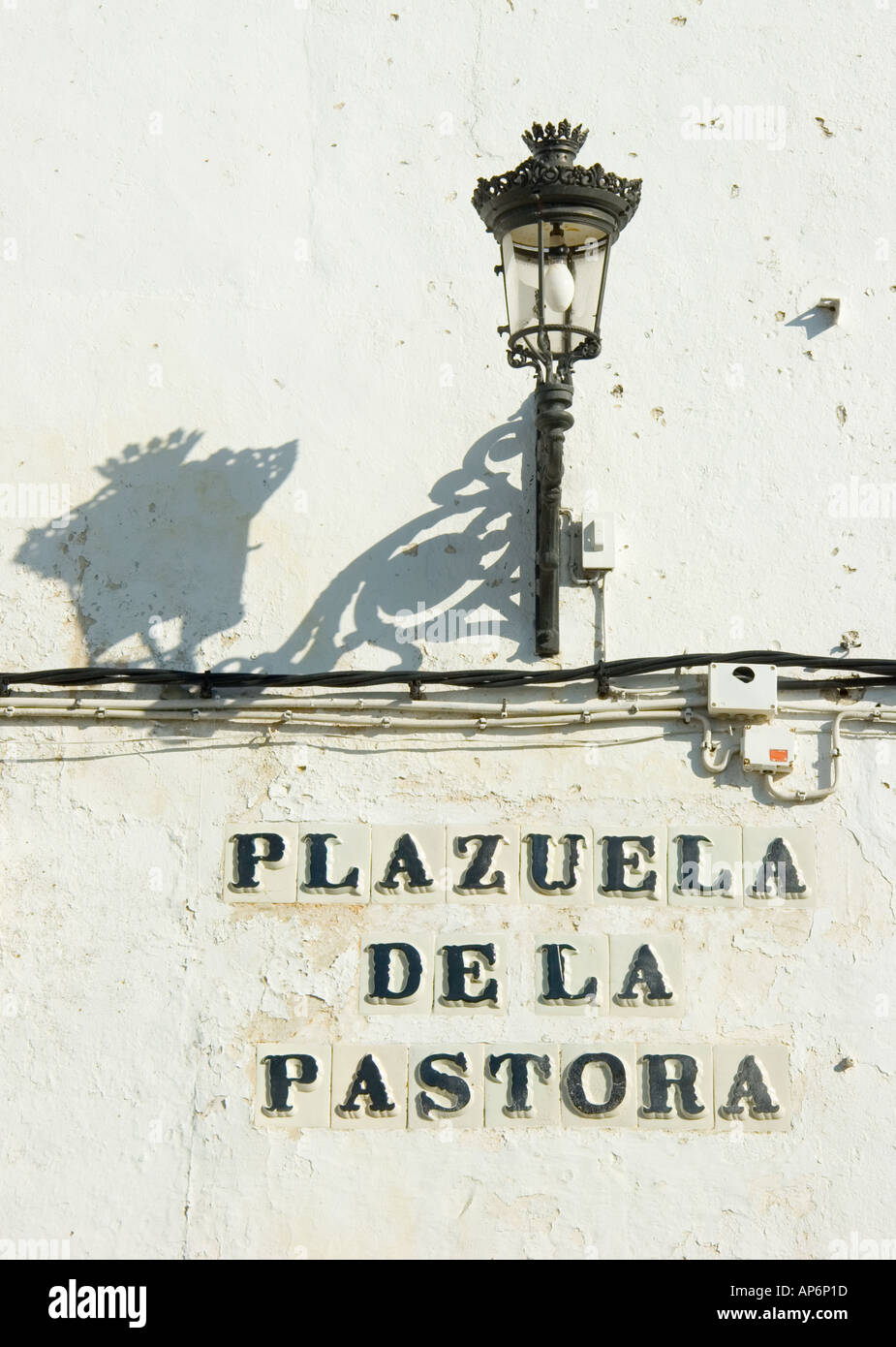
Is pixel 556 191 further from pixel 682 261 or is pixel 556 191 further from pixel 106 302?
pixel 106 302

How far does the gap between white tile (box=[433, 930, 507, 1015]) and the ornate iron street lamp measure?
1.73 m

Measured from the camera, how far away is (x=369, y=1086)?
4.99 meters

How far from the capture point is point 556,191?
15.3 ft

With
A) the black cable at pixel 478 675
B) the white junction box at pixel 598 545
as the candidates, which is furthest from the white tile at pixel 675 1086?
the white junction box at pixel 598 545

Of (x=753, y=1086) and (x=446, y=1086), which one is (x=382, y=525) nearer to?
(x=446, y=1086)

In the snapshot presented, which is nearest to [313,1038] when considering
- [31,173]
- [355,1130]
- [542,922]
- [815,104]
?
[355,1130]

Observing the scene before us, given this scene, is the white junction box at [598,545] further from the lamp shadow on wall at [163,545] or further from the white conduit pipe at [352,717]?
the lamp shadow on wall at [163,545]

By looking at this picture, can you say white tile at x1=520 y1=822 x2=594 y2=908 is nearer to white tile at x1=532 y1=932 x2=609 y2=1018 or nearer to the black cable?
white tile at x1=532 y1=932 x2=609 y2=1018

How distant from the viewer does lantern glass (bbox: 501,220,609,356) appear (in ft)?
15.5

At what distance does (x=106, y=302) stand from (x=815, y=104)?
8.84ft

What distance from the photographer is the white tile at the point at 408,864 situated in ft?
16.8

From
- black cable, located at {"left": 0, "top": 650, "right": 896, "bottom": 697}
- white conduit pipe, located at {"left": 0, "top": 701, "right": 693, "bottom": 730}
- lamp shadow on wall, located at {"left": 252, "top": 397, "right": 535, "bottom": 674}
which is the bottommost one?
white conduit pipe, located at {"left": 0, "top": 701, "right": 693, "bottom": 730}

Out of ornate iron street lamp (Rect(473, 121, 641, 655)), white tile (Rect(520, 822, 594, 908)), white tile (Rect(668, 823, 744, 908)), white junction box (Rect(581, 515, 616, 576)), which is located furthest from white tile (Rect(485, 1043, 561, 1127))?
ornate iron street lamp (Rect(473, 121, 641, 655))

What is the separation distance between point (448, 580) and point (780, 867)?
4.85 feet
